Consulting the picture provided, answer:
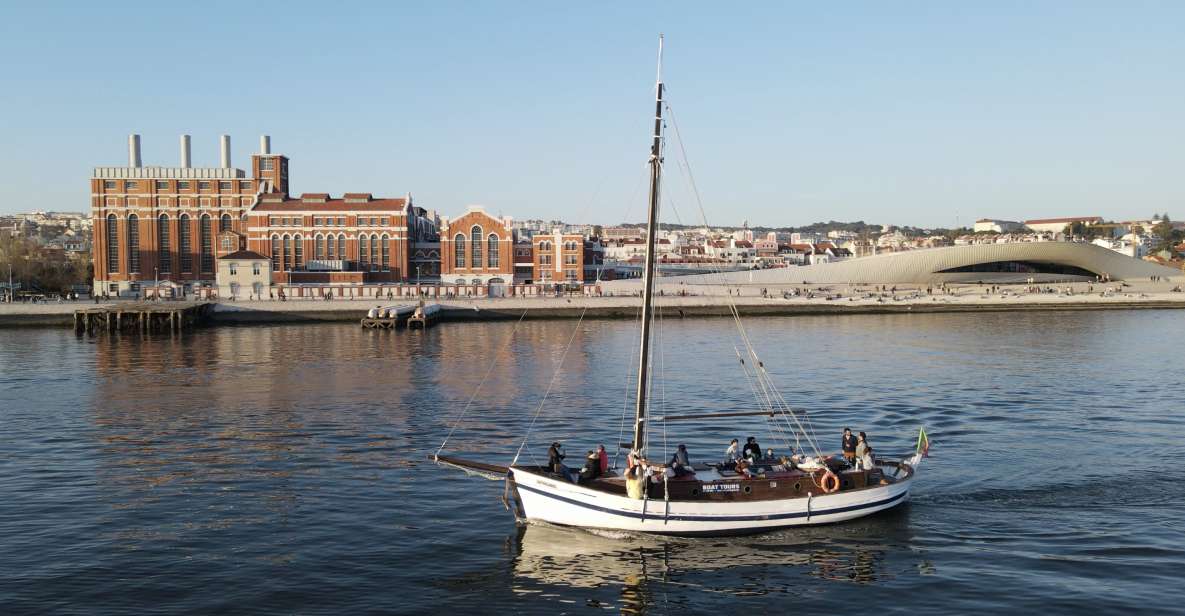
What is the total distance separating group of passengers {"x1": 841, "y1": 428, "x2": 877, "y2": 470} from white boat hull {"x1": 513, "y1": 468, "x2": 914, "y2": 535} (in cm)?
108

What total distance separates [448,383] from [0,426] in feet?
70.6

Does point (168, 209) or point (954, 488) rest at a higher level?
point (168, 209)

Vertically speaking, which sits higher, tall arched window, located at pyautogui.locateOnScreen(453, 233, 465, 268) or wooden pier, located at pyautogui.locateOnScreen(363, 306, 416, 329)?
tall arched window, located at pyautogui.locateOnScreen(453, 233, 465, 268)

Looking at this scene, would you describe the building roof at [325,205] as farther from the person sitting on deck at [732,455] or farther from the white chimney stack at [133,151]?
the person sitting on deck at [732,455]

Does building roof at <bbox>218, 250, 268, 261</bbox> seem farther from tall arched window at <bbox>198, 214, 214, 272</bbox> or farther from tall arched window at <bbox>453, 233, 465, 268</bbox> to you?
tall arched window at <bbox>453, 233, 465, 268</bbox>

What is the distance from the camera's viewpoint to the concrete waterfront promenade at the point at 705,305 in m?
104

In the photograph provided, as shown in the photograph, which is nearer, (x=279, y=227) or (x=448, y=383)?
(x=448, y=383)

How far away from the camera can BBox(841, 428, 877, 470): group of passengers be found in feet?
86.7

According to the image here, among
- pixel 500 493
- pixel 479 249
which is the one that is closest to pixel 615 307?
pixel 479 249

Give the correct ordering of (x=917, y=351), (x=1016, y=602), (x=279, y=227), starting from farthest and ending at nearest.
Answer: (x=279, y=227) → (x=917, y=351) → (x=1016, y=602)

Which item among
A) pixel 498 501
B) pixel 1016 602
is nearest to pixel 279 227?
pixel 498 501

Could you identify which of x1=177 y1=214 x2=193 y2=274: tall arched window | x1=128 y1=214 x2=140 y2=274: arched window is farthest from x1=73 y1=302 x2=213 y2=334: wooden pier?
x1=128 y1=214 x2=140 y2=274: arched window

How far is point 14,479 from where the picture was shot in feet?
102

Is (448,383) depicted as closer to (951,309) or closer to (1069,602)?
(1069,602)
